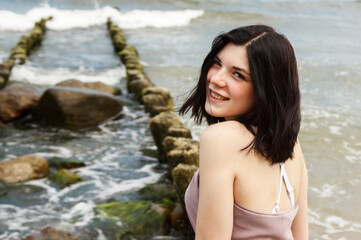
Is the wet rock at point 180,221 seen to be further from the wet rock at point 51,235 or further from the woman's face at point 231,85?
the woman's face at point 231,85

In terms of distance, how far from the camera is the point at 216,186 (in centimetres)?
163

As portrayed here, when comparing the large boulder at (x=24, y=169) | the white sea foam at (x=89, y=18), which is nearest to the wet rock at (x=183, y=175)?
the large boulder at (x=24, y=169)

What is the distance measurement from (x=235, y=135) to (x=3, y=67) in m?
9.65

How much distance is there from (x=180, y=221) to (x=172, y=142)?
3.92 feet

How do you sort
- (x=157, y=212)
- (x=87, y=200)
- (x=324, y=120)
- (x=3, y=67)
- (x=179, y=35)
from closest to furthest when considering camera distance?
(x=157, y=212) < (x=87, y=200) < (x=324, y=120) < (x=3, y=67) < (x=179, y=35)

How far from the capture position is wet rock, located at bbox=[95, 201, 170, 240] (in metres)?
4.27

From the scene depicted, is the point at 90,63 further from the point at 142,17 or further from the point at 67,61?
the point at 142,17

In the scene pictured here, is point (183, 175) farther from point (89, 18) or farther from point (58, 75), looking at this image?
point (89, 18)

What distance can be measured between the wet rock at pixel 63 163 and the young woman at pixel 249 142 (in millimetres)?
4357

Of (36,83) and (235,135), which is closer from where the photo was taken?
(235,135)

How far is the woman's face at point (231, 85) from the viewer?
178cm

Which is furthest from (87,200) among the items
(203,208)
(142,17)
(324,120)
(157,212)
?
(142,17)

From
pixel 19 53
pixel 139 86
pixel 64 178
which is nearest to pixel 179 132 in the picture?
pixel 64 178

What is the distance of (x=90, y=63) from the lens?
44.5 ft
